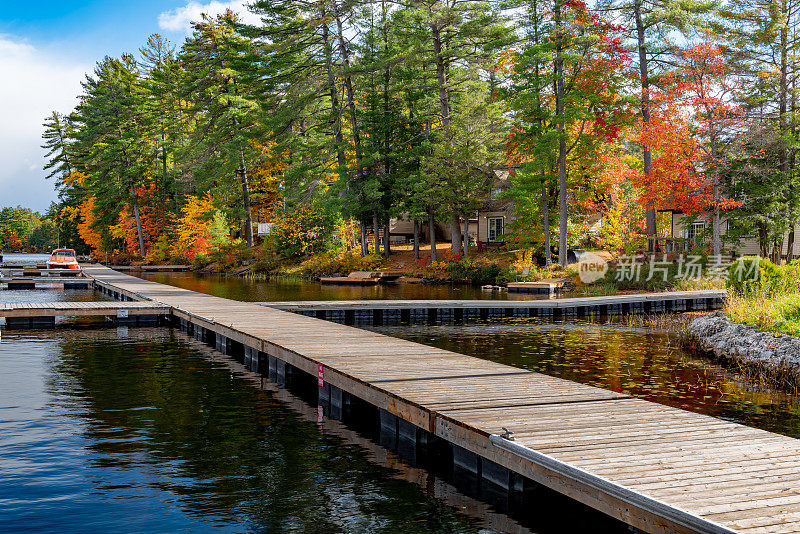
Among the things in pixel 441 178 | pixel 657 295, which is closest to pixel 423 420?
pixel 657 295

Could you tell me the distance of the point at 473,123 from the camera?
43844 mm

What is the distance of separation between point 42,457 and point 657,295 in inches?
959

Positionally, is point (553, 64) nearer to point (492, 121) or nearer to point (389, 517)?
point (492, 121)

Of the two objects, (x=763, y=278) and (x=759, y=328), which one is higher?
(x=763, y=278)

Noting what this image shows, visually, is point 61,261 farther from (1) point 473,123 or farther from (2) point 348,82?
(1) point 473,123

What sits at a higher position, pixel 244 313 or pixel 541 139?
pixel 541 139

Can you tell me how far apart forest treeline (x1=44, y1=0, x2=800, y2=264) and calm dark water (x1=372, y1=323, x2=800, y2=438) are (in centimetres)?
1366

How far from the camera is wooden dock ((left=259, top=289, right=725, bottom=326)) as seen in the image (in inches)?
981

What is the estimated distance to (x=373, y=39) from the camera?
4750 centimetres

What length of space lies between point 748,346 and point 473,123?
3009cm

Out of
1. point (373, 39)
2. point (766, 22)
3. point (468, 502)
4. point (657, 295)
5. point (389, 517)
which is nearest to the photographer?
point (389, 517)

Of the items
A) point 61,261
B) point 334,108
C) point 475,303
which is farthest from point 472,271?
point 61,261

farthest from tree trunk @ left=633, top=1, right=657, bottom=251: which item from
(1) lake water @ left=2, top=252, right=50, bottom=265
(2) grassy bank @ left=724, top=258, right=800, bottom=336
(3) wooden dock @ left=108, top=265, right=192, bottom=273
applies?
(1) lake water @ left=2, top=252, right=50, bottom=265

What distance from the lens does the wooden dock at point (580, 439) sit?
5617 millimetres
